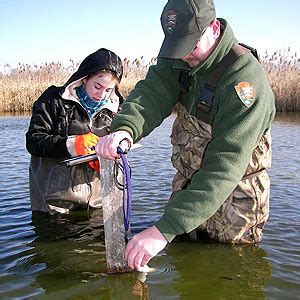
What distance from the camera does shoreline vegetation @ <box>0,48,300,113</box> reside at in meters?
16.8

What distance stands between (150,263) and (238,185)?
3.03 ft

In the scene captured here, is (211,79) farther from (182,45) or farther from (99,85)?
(99,85)

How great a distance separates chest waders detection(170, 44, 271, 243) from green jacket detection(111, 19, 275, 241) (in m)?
0.14

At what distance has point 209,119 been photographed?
126 inches

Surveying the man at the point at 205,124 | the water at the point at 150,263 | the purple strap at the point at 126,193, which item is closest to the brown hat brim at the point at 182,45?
the man at the point at 205,124

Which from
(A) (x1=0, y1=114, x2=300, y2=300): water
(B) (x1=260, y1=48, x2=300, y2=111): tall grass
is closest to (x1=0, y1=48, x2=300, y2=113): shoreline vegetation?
(B) (x1=260, y1=48, x2=300, y2=111): tall grass

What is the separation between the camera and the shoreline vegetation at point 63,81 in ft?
55.1

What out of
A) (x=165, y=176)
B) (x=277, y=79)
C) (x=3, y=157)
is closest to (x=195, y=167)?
(x=165, y=176)

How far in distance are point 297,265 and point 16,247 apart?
2.38 m

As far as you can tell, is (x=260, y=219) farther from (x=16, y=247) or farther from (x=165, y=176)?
(x=165, y=176)

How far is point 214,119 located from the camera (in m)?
2.83

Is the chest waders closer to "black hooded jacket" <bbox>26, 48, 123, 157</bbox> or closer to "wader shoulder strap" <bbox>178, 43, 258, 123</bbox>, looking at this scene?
"wader shoulder strap" <bbox>178, 43, 258, 123</bbox>

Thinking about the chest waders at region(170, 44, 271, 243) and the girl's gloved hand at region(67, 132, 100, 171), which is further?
the girl's gloved hand at region(67, 132, 100, 171)

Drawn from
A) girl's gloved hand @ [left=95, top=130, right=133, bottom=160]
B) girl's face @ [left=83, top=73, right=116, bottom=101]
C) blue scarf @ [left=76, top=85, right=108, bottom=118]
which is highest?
girl's face @ [left=83, top=73, right=116, bottom=101]
